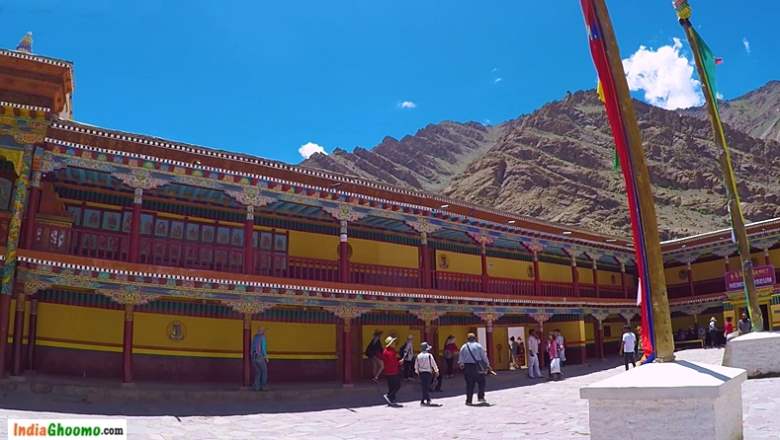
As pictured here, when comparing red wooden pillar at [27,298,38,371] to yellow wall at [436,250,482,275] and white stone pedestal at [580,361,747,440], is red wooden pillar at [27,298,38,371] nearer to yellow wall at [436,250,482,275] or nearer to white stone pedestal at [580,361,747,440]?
yellow wall at [436,250,482,275]

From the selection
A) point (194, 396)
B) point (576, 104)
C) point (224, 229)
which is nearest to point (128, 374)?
point (194, 396)

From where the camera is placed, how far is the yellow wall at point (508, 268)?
942 inches

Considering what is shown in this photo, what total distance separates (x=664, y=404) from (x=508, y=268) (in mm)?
20146

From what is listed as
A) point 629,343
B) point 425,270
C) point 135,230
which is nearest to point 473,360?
point 425,270

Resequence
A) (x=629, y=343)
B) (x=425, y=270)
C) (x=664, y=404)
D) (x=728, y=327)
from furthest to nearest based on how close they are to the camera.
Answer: (x=728, y=327) < (x=425, y=270) < (x=629, y=343) < (x=664, y=404)

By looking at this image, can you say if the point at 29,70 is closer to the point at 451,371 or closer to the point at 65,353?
the point at 65,353

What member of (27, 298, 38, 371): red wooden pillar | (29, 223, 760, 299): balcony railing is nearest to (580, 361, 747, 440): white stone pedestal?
(29, 223, 760, 299): balcony railing

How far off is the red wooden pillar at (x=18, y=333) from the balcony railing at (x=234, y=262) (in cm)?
126

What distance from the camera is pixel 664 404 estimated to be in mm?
4590

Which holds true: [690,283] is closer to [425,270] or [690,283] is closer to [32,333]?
[425,270]

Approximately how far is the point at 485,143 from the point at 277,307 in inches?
3757

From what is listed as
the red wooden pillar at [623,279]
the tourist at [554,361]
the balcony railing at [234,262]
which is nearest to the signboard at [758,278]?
the red wooden pillar at [623,279]

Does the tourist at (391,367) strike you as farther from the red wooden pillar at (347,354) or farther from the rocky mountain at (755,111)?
the rocky mountain at (755,111)

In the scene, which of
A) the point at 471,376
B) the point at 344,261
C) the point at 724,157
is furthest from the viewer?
the point at 344,261
